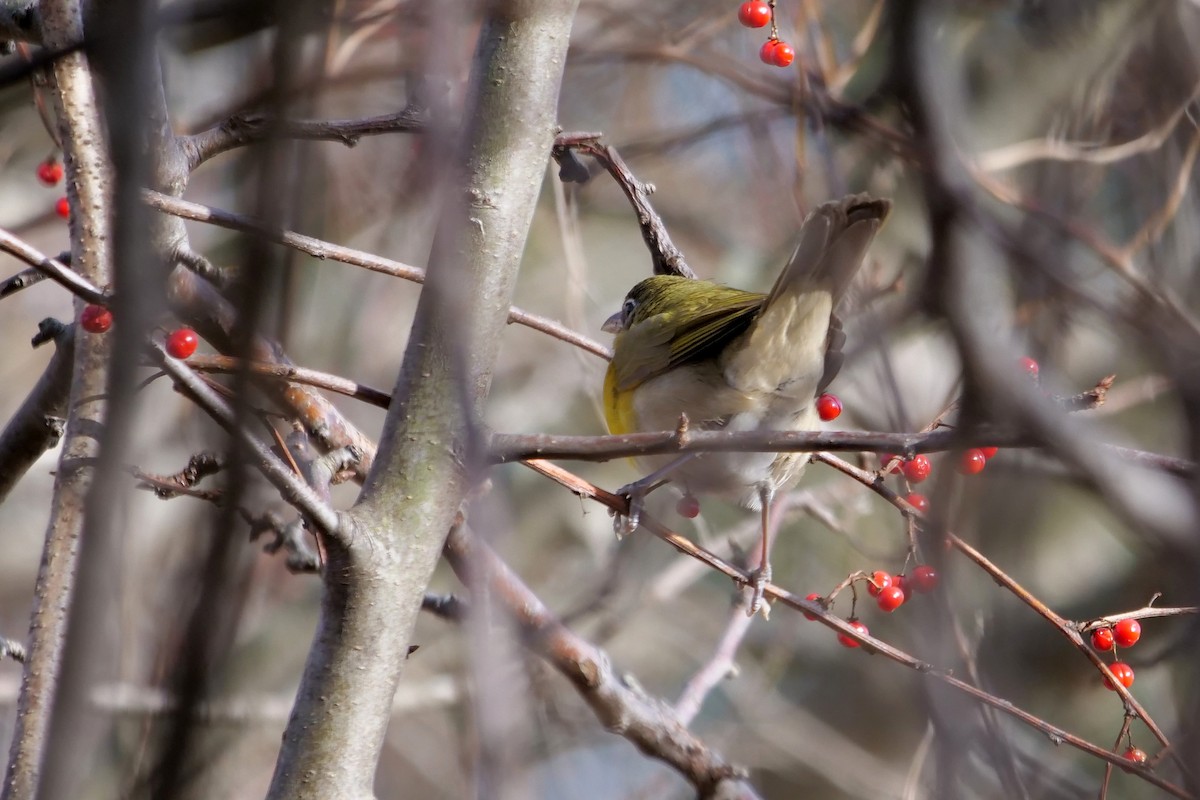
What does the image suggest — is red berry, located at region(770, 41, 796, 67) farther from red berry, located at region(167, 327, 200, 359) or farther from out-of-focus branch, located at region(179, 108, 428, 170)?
red berry, located at region(167, 327, 200, 359)

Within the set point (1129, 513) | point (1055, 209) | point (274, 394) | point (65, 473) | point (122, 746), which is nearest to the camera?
point (1129, 513)

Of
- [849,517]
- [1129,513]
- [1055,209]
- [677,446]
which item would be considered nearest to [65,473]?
[677,446]

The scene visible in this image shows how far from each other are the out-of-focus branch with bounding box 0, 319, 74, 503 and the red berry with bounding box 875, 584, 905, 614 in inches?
73.6

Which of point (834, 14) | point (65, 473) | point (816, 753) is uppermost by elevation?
point (834, 14)

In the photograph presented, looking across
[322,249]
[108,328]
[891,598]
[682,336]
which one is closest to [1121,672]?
[891,598]

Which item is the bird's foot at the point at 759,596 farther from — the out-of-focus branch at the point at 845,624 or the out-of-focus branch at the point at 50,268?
the out-of-focus branch at the point at 50,268

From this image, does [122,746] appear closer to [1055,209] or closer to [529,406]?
[529,406]

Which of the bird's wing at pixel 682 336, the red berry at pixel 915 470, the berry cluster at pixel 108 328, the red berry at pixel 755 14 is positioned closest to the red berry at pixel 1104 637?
the red berry at pixel 915 470

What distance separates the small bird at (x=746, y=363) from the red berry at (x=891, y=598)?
0.29m

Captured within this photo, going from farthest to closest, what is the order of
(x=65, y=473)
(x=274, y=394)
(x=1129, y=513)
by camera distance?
(x=274, y=394) → (x=65, y=473) → (x=1129, y=513)

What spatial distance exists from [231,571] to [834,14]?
656 cm

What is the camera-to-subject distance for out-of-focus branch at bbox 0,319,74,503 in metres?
2.21

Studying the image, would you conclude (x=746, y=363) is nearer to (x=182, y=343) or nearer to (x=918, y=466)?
(x=918, y=466)

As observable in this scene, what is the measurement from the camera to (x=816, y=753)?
7.45 metres
